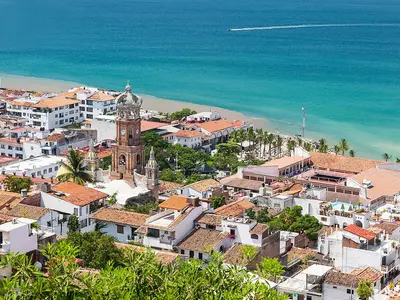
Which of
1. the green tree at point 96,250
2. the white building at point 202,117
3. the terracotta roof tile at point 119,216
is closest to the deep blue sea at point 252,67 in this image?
the white building at point 202,117

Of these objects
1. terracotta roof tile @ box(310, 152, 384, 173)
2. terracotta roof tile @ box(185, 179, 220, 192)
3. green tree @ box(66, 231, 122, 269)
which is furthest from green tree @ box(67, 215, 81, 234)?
terracotta roof tile @ box(310, 152, 384, 173)

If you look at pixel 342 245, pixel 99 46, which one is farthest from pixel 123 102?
pixel 99 46

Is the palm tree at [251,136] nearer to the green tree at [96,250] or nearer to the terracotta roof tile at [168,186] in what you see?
the terracotta roof tile at [168,186]

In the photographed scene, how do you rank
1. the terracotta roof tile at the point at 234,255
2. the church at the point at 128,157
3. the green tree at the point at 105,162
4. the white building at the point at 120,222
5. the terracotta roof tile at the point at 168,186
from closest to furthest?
1. the terracotta roof tile at the point at 234,255
2. the white building at the point at 120,222
3. the church at the point at 128,157
4. the terracotta roof tile at the point at 168,186
5. the green tree at the point at 105,162

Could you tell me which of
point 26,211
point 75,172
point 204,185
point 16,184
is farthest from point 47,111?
point 26,211

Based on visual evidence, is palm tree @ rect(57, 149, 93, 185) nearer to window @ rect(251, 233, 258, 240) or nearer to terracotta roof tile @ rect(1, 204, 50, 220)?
terracotta roof tile @ rect(1, 204, 50, 220)

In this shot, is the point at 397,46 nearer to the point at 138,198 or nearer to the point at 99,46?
the point at 99,46
